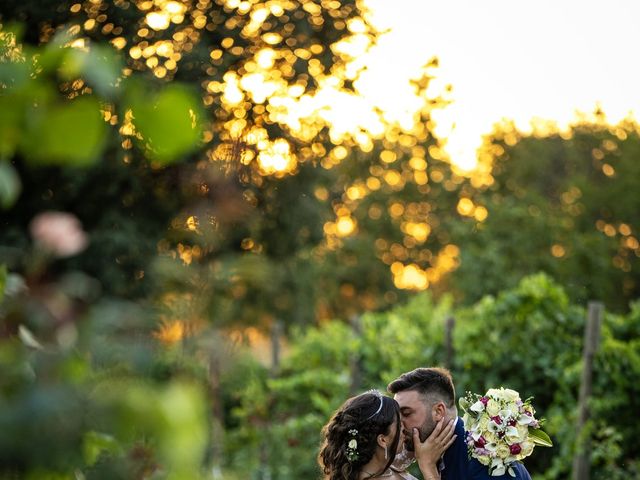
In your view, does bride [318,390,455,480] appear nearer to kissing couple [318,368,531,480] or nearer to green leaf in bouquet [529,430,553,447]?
kissing couple [318,368,531,480]

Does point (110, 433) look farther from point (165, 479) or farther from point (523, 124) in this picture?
point (523, 124)

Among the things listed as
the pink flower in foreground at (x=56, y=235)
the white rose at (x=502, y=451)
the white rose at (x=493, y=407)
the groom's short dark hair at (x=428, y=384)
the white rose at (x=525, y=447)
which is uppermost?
the pink flower in foreground at (x=56, y=235)

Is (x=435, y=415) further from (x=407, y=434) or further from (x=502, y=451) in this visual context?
(x=502, y=451)

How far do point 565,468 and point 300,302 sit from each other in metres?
20.3

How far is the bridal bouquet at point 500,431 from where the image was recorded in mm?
3994

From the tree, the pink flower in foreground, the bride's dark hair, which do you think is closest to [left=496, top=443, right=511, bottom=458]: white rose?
the bride's dark hair

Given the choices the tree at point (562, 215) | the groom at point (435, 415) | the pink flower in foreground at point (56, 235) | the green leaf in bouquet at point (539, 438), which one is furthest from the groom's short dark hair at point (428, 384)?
the tree at point (562, 215)

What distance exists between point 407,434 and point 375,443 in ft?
0.42

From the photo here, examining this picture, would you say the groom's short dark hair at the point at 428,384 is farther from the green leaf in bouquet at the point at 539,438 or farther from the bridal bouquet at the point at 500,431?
the green leaf in bouquet at the point at 539,438

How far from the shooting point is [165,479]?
94 cm

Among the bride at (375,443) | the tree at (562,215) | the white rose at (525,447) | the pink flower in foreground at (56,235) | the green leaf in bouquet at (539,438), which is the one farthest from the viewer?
the tree at (562,215)

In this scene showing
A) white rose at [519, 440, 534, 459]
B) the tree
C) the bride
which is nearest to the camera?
the bride

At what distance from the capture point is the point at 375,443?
4031 millimetres

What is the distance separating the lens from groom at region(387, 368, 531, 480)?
402 cm
